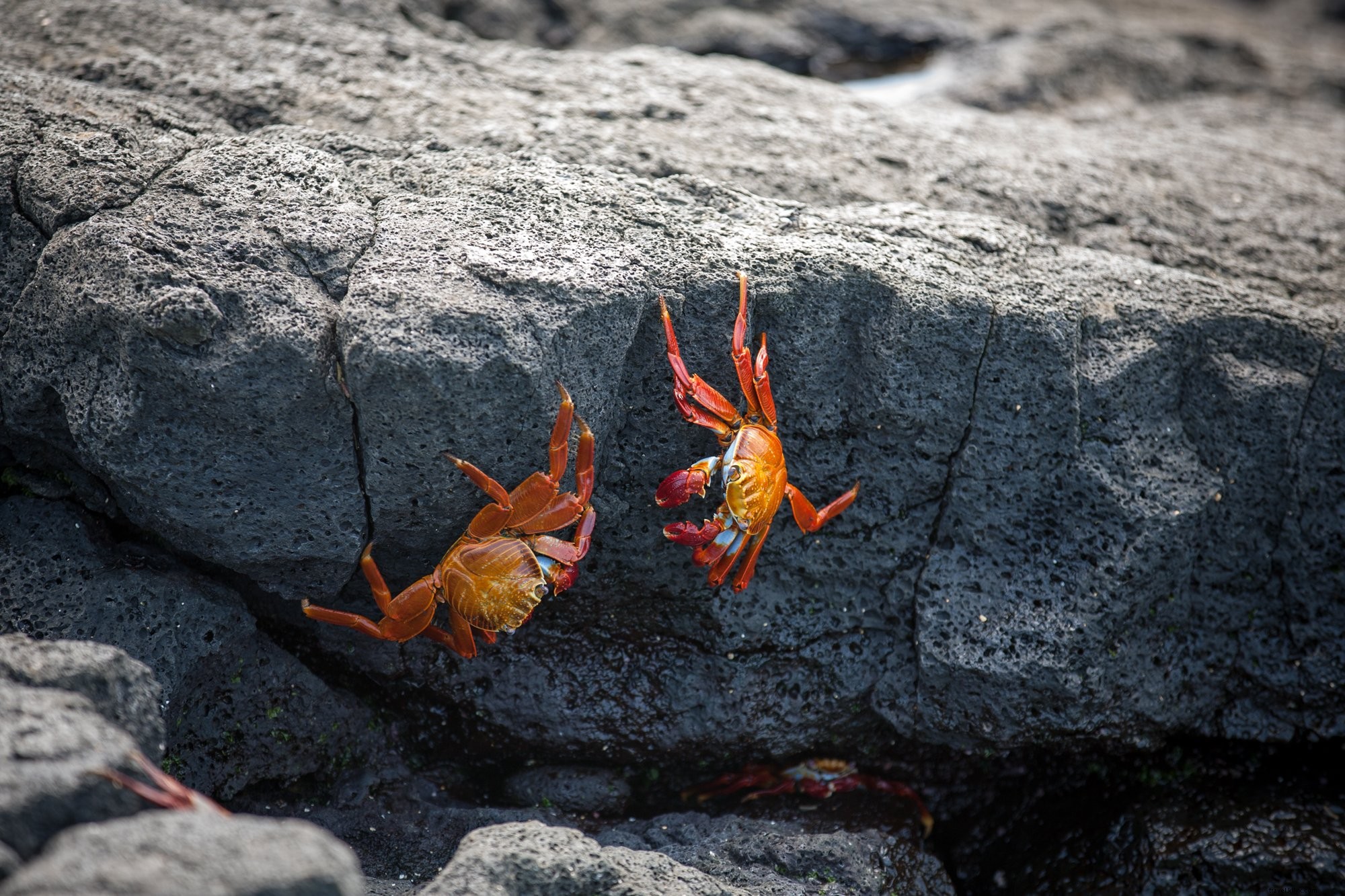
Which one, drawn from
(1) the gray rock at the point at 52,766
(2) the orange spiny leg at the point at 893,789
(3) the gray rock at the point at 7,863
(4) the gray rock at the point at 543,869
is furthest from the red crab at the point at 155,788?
(2) the orange spiny leg at the point at 893,789

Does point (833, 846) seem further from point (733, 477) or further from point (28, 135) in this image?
point (28, 135)

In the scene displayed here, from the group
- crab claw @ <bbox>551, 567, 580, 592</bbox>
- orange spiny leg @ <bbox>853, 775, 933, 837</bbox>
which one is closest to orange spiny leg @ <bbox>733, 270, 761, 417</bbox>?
crab claw @ <bbox>551, 567, 580, 592</bbox>

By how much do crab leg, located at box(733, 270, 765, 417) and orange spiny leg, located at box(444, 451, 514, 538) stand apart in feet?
3.15

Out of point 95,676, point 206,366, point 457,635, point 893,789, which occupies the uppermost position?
point 206,366

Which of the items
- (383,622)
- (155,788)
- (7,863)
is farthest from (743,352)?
(7,863)

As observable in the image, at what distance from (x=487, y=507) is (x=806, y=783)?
1855 mm

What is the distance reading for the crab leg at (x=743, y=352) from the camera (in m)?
3.49

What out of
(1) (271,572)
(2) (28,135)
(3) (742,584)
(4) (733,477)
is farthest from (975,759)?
(2) (28,135)

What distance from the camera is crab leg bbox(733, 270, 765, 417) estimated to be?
349 cm

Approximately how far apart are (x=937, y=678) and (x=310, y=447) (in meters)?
2.54

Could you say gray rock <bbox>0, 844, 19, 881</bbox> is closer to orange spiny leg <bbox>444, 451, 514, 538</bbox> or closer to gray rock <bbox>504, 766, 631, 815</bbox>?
orange spiny leg <bbox>444, 451, 514, 538</bbox>

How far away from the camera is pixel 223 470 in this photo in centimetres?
326

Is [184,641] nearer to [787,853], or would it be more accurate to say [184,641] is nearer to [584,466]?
[584,466]

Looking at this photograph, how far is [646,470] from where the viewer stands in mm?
3787
